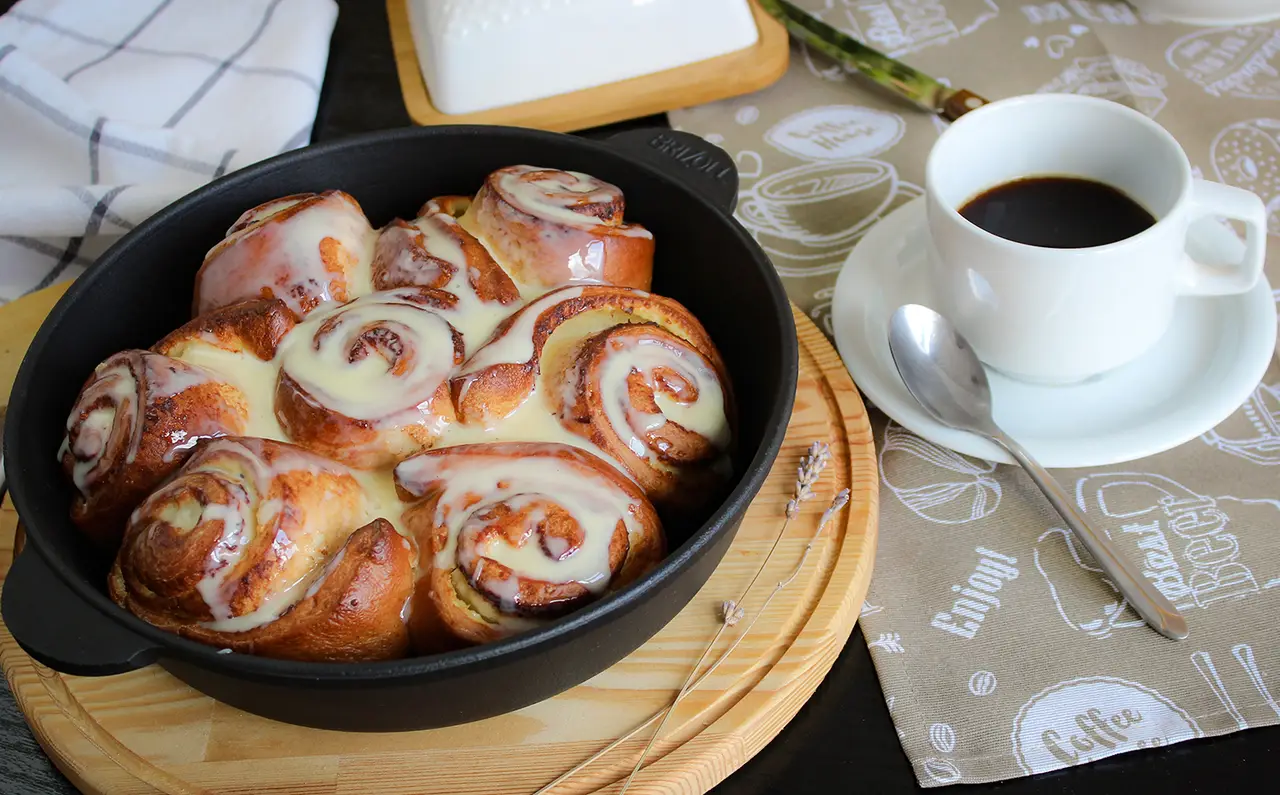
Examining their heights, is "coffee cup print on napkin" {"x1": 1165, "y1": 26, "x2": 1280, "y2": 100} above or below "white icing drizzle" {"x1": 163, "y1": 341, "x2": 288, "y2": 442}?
below

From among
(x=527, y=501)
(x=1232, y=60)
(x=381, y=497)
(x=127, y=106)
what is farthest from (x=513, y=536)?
(x=1232, y=60)

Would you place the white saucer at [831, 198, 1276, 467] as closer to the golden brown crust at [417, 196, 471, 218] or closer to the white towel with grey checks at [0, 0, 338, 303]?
the golden brown crust at [417, 196, 471, 218]

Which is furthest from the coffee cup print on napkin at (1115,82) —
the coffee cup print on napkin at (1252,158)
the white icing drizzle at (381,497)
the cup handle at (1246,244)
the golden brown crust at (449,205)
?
the white icing drizzle at (381,497)

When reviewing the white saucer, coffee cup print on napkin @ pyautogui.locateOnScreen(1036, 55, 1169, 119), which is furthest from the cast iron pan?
coffee cup print on napkin @ pyautogui.locateOnScreen(1036, 55, 1169, 119)

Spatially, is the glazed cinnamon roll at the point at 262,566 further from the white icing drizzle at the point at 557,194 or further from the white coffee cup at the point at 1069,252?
the white coffee cup at the point at 1069,252

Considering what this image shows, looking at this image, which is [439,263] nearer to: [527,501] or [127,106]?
[527,501]

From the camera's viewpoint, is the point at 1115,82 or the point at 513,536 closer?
the point at 513,536

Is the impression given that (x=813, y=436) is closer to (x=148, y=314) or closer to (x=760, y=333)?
(x=760, y=333)
